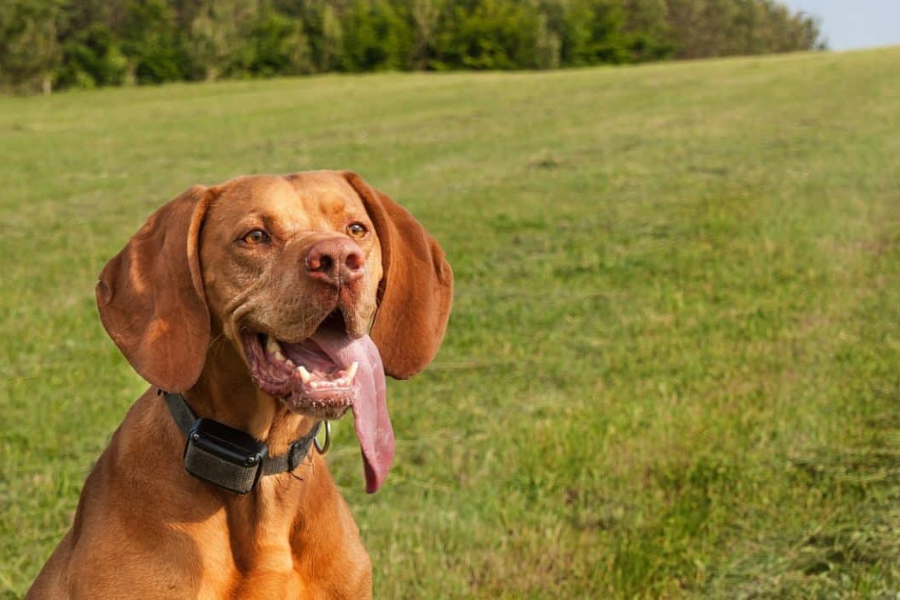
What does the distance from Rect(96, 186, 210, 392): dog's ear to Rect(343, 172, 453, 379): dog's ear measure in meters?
0.56

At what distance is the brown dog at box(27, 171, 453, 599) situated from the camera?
270 centimetres

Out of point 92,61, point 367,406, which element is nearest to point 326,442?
point 367,406

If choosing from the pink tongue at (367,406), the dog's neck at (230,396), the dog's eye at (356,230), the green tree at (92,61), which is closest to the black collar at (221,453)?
the dog's neck at (230,396)

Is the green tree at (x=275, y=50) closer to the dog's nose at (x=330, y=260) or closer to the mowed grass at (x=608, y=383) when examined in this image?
the mowed grass at (x=608, y=383)

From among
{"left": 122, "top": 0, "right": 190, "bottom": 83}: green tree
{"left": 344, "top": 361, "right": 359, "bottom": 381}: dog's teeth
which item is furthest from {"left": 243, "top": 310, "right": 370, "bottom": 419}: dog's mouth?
{"left": 122, "top": 0, "right": 190, "bottom": 83}: green tree

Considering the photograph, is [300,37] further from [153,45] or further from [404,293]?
[404,293]

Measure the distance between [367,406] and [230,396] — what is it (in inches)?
15.5

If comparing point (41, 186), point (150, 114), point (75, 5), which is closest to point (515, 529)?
point (41, 186)

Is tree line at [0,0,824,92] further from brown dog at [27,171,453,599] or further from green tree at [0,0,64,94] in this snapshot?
brown dog at [27,171,453,599]

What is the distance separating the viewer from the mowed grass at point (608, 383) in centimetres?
433

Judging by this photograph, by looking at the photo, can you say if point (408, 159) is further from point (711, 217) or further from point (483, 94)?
point (483, 94)

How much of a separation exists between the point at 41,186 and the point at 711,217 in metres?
11.4

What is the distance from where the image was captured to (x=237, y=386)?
2.88 m

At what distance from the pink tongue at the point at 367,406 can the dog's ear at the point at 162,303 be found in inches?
12.6
